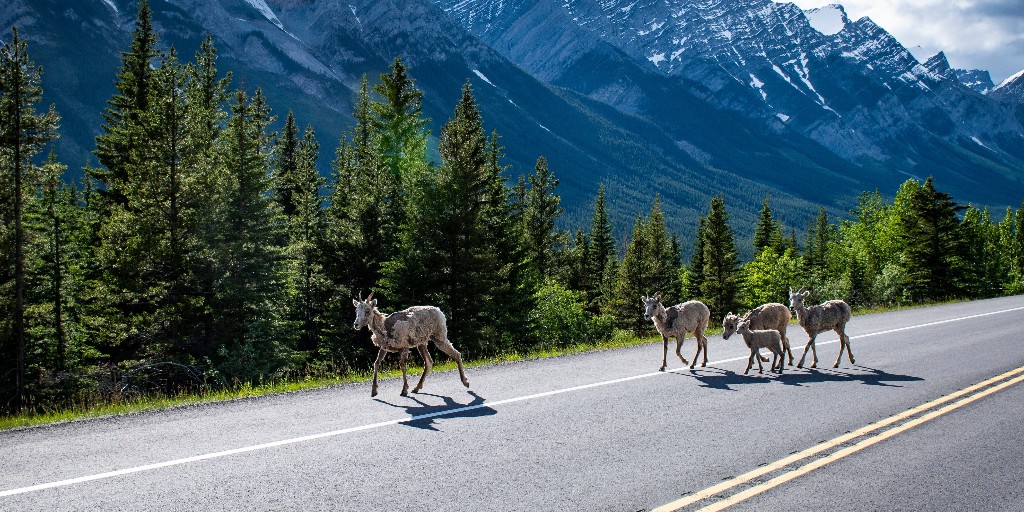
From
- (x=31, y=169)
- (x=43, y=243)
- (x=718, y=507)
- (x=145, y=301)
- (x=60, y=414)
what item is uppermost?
(x=31, y=169)

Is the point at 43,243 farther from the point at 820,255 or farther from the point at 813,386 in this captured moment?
the point at 820,255

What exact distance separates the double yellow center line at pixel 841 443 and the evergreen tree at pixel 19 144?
24.3m

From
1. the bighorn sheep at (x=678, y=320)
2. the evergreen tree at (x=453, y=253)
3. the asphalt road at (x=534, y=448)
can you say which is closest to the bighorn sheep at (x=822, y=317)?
the asphalt road at (x=534, y=448)

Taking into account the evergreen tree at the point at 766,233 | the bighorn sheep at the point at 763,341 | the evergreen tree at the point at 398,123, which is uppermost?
the evergreen tree at the point at 398,123

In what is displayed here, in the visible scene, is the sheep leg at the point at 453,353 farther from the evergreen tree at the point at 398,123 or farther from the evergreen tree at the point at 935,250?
the evergreen tree at the point at 935,250

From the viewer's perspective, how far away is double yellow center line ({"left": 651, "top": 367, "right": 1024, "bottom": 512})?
19.7 feet

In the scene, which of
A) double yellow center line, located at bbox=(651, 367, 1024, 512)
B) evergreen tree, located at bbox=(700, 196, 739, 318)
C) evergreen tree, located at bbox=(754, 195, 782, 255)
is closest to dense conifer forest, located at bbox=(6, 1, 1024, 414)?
double yellow center line, located at bbox=(651, 367, 1024, 512)

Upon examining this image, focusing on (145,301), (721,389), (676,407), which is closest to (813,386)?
(721,389)

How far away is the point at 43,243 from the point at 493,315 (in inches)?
700

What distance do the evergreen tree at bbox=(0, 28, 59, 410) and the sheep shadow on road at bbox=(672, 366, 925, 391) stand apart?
22.8 meters

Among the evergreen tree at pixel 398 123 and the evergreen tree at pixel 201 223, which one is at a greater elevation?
the evergreen tree at pixel 398 123

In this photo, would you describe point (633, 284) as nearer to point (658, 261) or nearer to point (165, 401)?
point (658, 261)

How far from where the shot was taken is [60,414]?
33.1 ft

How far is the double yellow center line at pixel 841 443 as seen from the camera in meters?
6.01
